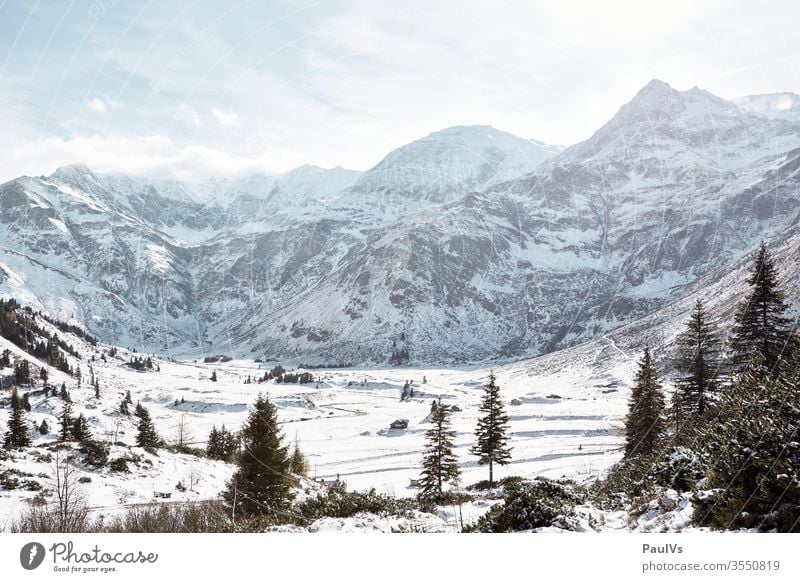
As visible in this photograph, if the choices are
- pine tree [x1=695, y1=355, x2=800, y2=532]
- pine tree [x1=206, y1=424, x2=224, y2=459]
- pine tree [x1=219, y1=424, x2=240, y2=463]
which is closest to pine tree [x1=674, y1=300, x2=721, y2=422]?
pine tree [x1=695, y1=355, x2=800, y2=532]

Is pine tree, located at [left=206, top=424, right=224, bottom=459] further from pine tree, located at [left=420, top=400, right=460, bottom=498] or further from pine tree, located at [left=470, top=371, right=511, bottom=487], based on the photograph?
pine tree, located at [left=470, top=371, right=511, bottom=487]

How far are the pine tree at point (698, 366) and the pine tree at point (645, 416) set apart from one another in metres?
3.26

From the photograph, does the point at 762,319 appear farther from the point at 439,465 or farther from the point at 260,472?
the point at 260,472

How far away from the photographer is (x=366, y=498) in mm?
15625

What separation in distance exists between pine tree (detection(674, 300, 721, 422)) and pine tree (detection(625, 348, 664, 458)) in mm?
3265

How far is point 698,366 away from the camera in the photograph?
3516 centimetres

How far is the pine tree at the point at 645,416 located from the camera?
126 feet

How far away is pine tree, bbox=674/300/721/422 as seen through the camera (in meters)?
33.1

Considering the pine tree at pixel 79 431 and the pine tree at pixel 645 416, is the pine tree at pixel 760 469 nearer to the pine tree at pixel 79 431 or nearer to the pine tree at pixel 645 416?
the pine tree at pixel 645 416

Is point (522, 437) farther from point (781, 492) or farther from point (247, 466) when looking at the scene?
point (781, 492)

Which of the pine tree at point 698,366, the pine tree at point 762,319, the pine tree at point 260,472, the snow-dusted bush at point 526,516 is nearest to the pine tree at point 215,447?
the pine tree at point 260,472

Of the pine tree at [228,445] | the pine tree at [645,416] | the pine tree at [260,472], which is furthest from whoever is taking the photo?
the pine tree at [228,445]

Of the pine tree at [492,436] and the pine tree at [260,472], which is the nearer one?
the pine tree at [260,472]

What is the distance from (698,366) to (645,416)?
22.6 feet
